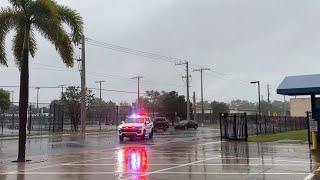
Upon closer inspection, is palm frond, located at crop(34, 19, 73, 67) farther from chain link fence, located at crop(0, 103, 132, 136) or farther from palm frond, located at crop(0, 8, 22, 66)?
chain link fence, located at crop(0, 103, 132, 136)

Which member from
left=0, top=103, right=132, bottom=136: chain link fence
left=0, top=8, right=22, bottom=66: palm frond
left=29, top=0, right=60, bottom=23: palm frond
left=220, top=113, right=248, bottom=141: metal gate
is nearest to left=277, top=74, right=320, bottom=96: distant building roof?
left=220, top=113, right=248, bottom=141: metal gate

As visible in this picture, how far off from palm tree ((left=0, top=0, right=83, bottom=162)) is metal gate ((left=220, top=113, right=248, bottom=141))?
1440 cm

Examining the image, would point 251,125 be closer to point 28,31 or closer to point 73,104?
point 73,104

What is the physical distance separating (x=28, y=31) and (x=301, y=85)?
13830 mm

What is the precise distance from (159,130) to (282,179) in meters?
41.3

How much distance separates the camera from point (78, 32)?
2156cm

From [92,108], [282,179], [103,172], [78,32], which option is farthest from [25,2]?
[92,108]

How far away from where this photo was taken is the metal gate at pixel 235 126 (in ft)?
107

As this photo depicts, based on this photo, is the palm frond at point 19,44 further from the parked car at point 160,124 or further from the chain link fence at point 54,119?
the parked car at point 160,124

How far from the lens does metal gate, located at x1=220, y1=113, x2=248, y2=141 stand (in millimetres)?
32469

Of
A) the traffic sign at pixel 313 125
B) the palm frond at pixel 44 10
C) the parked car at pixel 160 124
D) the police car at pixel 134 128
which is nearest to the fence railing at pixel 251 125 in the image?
the police car at pixel 134 128

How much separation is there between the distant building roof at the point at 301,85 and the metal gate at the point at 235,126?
583cm

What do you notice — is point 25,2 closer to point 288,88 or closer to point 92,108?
point 288,88

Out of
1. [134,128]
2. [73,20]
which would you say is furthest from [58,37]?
[134,128]
